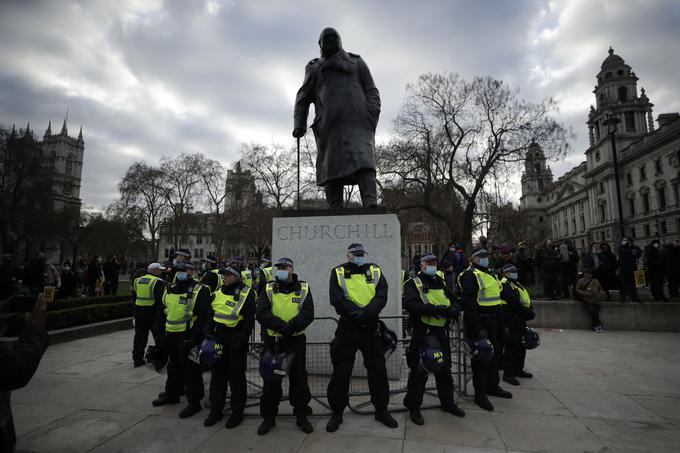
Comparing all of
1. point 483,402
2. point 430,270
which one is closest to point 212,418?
point 430,270

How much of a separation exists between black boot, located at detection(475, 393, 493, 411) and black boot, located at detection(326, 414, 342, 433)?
6.13 ft

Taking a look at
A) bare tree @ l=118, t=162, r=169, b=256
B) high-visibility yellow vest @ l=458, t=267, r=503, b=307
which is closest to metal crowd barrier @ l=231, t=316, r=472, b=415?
high-visibility yellow vest @ l=458, t=267, r=503, b=307

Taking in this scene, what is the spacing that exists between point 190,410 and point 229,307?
4.73ft

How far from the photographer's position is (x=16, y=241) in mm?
37656

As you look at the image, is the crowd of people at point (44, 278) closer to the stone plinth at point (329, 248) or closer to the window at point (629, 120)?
the stone plinth at point (329, 248)

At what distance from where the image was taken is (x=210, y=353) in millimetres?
4168

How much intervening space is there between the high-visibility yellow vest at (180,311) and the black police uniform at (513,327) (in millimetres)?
4685

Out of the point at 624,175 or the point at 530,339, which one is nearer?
the point at 530,339

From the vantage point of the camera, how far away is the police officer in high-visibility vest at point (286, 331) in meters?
4.06

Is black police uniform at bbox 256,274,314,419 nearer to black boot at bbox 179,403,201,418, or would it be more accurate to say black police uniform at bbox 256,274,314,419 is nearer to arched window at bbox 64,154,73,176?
black boot at bbox 179,403,201,418

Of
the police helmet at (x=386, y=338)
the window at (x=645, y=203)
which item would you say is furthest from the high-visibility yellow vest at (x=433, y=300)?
the window at (x=645, y=203)

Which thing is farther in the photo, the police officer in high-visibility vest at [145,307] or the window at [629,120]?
the window at [629,120]

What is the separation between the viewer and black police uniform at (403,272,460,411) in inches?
169

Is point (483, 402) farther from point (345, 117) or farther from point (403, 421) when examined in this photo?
point (345, 117)
